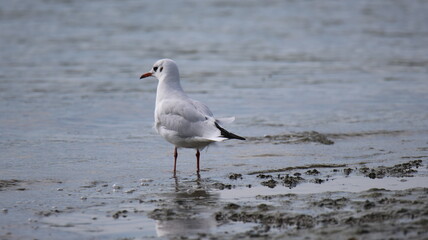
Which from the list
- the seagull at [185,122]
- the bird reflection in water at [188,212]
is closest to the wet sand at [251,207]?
the bird reflection in water at [188,212]

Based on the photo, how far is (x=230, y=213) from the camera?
559cm

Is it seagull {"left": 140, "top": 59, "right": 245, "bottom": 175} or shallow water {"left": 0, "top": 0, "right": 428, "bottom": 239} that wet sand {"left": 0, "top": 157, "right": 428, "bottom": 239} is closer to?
shallow water {"left": 0, "top": 0, "right": 428, "bottom": 239}

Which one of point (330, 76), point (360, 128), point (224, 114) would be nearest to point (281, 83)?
point (330, 76)

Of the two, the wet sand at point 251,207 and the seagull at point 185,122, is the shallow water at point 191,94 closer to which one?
the wet sand at point 251,207

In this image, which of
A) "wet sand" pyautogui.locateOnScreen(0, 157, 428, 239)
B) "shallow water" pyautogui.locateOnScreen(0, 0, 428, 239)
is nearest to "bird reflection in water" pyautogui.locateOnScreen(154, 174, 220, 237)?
"wet sand" pyautogui.locateOnScreen(0, 157, 428, 239)

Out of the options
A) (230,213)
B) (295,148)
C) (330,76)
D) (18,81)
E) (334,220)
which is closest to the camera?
(334,220)

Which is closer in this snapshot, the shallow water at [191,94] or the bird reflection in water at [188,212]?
the bird reflection in water at [188,212]

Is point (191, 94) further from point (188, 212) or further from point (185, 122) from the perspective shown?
point (188, 212)

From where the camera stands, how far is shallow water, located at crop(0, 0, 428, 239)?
24.5 ft

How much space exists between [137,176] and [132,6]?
20.0 metres

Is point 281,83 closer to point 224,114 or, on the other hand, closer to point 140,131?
point 224,114

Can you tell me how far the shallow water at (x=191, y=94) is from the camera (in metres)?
7.46

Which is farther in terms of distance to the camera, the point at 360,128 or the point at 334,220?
the point at 360,128

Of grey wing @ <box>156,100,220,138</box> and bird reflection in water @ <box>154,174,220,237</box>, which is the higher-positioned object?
grey wing @ <box>156,100,220,138</box>
